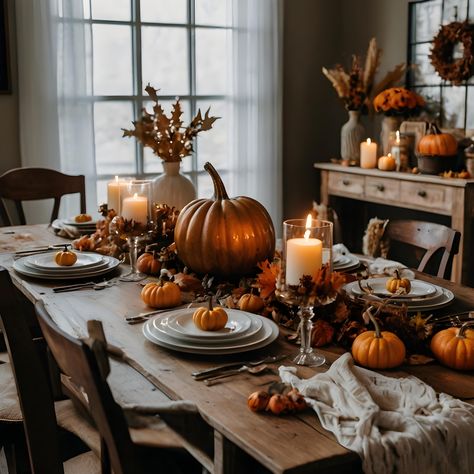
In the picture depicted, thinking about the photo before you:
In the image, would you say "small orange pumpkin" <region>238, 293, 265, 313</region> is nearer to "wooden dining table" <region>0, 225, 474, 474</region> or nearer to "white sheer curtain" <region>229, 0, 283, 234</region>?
"wooden dining table" <region>0, 225, 474, 474</region>

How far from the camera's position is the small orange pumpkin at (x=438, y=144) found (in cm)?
374

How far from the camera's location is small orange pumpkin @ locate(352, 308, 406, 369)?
1356 mm

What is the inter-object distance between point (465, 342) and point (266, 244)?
0.74m

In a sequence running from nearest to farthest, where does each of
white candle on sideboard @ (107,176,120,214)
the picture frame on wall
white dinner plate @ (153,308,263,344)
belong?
white dinner plate @ (153,308,263,344) < white candle on sideboard @ (107,176,120,214) < the picture frame on wall

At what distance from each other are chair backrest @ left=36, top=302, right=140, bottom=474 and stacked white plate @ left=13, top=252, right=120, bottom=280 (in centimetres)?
99

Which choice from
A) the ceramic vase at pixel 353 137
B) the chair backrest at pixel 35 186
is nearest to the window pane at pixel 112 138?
the chair backrest at pixel 35 186

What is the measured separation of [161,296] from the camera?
5.72 feet

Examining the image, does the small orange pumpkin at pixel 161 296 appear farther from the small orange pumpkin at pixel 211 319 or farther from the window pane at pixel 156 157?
the window pane at pixel 156 157

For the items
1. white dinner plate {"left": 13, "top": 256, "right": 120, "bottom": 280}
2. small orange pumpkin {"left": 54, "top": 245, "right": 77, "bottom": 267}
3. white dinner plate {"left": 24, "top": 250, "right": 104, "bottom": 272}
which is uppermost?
small orange pumpkin {"left": 54, "top": 245, "right": 77, "bottom": 267}

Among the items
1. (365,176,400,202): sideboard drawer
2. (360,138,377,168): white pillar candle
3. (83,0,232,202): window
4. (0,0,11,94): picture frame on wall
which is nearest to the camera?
(0,0,11,94): picture frame on wall

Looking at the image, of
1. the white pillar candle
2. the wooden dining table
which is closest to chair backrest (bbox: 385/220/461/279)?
the wooden dining table

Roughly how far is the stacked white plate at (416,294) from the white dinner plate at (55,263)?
757 mm

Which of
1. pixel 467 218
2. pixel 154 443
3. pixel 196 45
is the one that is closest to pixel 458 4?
pixel 467 218

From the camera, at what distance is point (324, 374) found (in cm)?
128
